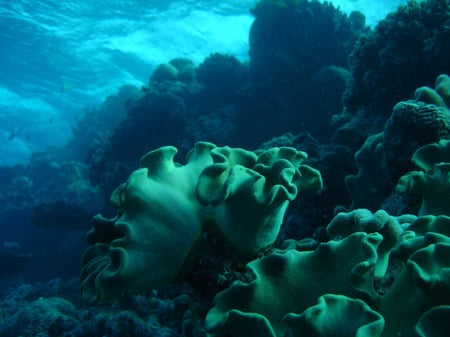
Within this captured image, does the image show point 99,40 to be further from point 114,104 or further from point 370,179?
point 370,179

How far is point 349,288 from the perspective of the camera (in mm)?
1708

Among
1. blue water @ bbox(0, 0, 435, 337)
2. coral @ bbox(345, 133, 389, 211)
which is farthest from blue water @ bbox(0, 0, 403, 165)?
coral @ bbox(345, 133, 389, 211)

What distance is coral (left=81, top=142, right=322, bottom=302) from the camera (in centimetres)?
190

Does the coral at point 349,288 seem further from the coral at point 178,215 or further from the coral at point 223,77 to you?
the coral at point 223,77

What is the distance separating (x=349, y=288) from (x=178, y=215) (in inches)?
40.2

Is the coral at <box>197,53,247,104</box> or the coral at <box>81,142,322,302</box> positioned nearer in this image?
the coral at <box>81,142,322,302</box>

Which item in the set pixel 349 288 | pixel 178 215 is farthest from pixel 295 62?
pixel 349 288

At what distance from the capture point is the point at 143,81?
95.3 ft

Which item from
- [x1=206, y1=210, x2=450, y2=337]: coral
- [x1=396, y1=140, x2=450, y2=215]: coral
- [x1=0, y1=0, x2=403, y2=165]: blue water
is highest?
[x1=0, y1=0, x2=403, y2=165]: blue water

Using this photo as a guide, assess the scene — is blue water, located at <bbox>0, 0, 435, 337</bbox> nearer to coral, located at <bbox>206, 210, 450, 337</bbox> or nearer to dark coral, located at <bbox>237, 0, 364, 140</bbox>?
dark coral, located at <bbox>237, 0, 364, 140</bbox>

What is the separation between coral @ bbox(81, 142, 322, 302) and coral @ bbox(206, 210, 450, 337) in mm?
319

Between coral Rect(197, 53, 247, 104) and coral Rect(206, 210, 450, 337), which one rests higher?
coral Rect(197, 53, 247, 104)

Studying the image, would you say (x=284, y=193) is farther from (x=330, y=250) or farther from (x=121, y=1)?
(x=121, y=1)

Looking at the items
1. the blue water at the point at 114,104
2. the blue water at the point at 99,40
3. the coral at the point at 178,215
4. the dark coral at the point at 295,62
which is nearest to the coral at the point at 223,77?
the blue water at the point at 114,104
